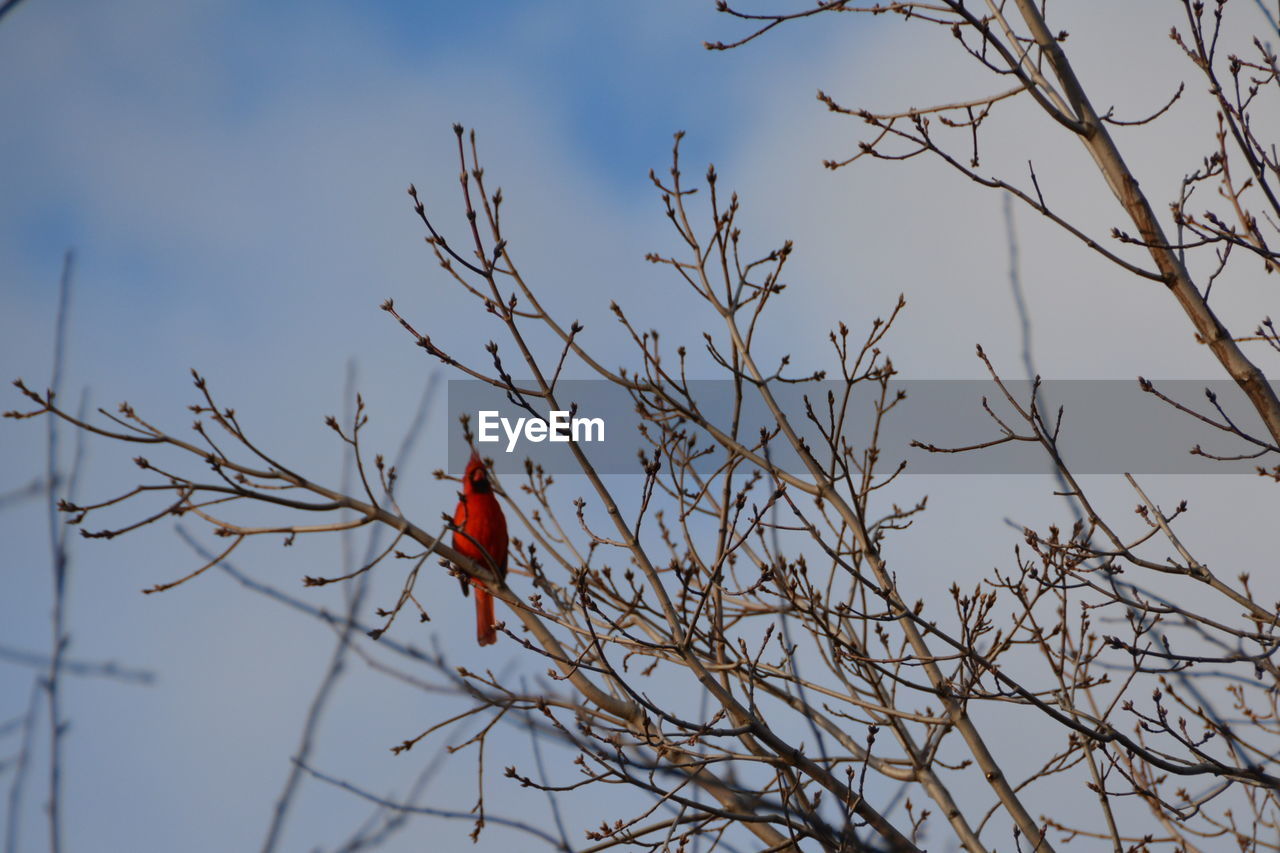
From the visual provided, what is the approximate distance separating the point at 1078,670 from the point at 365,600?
11.7 feet

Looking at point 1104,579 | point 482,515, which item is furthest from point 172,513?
point 1104,579

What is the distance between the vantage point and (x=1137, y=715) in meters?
4.81

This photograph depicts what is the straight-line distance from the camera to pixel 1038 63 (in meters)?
4.82

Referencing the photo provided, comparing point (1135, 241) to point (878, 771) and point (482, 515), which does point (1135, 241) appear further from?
point (482, 515)

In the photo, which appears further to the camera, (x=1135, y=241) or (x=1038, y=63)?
(x=1038, y=63)

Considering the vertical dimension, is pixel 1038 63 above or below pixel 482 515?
above

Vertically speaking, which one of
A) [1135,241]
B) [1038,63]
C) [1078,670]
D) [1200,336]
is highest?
[1038,63]

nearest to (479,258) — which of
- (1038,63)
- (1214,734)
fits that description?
(1038,63)

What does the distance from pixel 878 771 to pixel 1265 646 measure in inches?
64.7

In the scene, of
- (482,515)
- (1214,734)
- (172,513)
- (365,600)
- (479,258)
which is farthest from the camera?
(482,515)

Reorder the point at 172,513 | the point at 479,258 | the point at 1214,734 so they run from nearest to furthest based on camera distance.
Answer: the point at 172,513
the point at 479,258
the point at 1214,734

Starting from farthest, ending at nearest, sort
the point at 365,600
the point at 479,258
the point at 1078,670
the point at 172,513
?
the point at 1078,670
the point at 479,258
the point at 172,513
the point at 365,600

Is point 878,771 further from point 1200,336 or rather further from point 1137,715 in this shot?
point 1200,336

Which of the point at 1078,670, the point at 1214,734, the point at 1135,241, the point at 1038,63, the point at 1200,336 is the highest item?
the point at 1038,63
